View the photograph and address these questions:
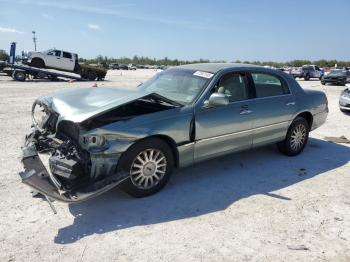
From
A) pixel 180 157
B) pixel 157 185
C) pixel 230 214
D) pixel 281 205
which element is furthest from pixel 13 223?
pixel 281 205

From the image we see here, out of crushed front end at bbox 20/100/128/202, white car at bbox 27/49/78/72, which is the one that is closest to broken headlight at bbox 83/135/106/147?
crushed front end at bbox 20/100/128/202

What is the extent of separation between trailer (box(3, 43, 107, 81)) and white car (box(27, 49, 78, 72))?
0.46m

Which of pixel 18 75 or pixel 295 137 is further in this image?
pixel 18 75

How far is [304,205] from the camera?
437 cm

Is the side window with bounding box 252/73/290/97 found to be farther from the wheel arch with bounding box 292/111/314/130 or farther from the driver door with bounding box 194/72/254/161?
the wheel arch with bounding box 292/111/314/130

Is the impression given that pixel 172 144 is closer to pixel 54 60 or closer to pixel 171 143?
pixel 171 143

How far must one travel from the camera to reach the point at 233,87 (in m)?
5.31

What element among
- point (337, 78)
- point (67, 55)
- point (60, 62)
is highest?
point (67, 55)

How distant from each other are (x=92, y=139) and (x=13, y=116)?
6.58 m

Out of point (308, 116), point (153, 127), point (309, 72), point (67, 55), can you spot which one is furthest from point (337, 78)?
point (153, 127)

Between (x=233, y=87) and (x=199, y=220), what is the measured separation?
226 cm

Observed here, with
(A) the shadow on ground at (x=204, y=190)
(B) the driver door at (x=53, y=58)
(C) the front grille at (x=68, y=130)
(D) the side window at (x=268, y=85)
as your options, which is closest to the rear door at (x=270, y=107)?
(D) the side window at (x=268, y=85)

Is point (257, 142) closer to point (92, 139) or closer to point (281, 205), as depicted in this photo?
point (281, 205)

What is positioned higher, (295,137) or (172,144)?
(172,144)
